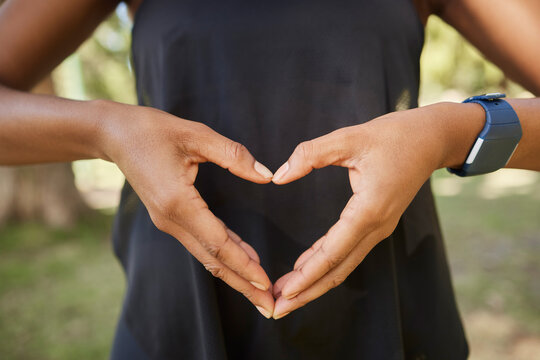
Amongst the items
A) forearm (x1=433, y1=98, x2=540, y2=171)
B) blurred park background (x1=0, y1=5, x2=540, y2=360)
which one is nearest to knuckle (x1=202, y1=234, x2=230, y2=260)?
forearm (x1=433, y1=98, x2=540, y2=171)

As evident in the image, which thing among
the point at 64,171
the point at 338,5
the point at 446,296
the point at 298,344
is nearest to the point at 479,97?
the point at 338,5

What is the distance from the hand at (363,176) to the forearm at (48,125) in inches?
19.6

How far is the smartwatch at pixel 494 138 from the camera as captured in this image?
0.88 m

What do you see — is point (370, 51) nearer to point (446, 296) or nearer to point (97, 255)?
point (446, 296)

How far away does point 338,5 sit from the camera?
0.96m

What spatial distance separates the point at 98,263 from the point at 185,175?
13.9 ft

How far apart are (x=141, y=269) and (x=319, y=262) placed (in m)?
0.59

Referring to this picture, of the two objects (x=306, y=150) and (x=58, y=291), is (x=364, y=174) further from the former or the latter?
(x=58, y=291)

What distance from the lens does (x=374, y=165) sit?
0.77 m

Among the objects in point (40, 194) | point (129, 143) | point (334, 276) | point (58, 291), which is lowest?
point (58, 291)

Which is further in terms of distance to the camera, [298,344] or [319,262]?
[298,344]

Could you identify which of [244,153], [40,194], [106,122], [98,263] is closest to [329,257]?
[244,153]

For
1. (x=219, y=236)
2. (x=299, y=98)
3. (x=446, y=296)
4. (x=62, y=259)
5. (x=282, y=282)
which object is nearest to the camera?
(x=219, y=236)

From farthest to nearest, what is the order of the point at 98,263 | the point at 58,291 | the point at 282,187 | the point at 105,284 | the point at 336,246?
the point at 98,263 < the point at 105,284 < the point at 58,291 < the point at 282,187 < the point at 336,246
